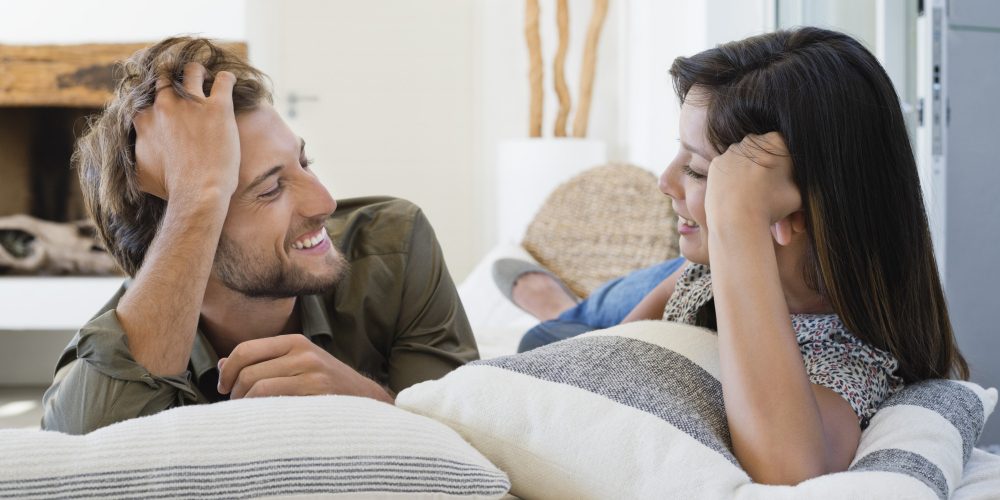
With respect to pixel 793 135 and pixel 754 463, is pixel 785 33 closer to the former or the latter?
pixel 793 135

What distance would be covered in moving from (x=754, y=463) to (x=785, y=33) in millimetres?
497

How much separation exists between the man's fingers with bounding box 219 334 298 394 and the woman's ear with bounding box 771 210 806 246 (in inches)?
20.7

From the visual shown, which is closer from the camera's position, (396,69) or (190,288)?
(190,288)

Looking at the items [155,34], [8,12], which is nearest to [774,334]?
[155,34]

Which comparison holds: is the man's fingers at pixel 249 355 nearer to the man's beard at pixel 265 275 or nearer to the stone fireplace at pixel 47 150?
the man's beard at pixel 265 275

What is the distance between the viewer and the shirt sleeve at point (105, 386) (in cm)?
98

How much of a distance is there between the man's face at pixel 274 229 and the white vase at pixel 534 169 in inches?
94.7

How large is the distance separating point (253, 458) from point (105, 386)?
33 cm

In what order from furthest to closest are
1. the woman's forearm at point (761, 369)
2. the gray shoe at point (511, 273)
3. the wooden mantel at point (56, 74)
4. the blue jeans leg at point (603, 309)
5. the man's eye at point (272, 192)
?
1. the wooden mantel at point (56, 74)
2. the gray shoe at point (511, 273)
3. the blue jeans leg at point (603, 309)
4. the man's eye at point (272, 192)
5. the woman's forearm at point (761, 369)

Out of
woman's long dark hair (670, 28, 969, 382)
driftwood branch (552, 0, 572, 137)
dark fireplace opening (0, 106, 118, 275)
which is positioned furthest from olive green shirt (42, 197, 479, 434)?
dark fireplace opening (0, 106, 118, 275)

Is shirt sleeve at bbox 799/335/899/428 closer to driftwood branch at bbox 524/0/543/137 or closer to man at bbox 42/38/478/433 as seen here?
man at bbox 42/38/478/433

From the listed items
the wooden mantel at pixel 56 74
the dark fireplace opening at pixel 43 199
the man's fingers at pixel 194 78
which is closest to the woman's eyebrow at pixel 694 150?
the man's fingers at pixel 194 78

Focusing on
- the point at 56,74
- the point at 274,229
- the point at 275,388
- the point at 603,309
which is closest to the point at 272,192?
the point at 274,229

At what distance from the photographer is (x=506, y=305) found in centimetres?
272
